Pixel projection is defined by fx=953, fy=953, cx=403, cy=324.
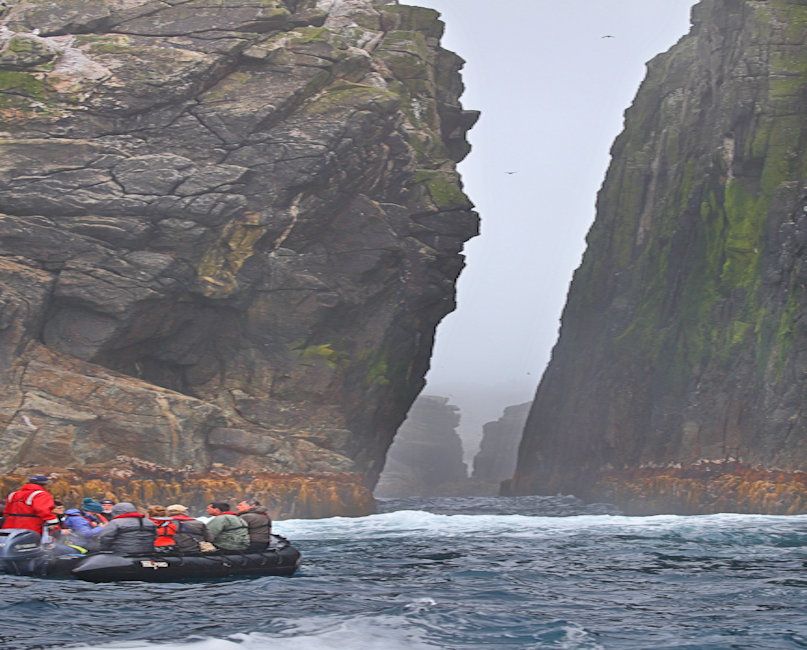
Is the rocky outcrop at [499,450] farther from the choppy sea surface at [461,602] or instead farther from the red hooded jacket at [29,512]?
the red hooded jacket at [29,512]

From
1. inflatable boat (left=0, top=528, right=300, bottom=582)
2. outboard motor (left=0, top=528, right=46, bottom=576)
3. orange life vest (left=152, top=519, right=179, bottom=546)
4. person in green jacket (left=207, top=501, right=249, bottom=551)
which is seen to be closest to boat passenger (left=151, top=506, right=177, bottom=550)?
orange life vest (left=152, top=519, right=179, bottom=546)

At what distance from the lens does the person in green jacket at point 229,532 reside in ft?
72.1

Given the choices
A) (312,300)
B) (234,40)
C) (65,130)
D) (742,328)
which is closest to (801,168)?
(742,328)

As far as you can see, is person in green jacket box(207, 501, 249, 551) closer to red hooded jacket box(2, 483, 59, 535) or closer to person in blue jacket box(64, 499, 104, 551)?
person in blue jacket box(64, 499, 104, 551)

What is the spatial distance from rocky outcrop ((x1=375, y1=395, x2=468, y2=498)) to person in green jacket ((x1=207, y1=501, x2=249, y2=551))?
108547 mm

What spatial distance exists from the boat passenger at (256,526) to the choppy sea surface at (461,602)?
112cm

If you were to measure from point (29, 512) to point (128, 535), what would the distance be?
7.04ft

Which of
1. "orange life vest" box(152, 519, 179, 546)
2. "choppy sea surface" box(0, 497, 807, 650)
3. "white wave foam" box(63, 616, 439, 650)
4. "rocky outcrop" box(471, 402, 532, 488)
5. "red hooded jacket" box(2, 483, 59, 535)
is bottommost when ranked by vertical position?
"white wave foam" box(63, 616, 439, 650)

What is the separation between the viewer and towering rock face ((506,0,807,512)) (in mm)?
52062

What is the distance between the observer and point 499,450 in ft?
588

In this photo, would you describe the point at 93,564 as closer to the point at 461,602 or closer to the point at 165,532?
the point at 165,532

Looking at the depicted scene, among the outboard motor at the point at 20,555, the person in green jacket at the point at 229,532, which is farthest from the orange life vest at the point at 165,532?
the outboard motor at the point at 20,555

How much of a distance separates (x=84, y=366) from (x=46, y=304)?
343 centimetres

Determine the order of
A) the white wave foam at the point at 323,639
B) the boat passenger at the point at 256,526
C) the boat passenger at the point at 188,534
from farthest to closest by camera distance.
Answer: the boat passenger at the point at 256,526 < the boat passenger at the point at 188,534 < the white wave foam at the point at 323,639
